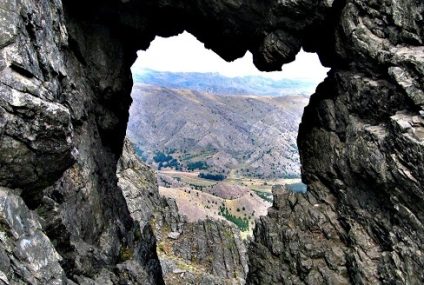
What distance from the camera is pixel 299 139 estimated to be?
5281cm

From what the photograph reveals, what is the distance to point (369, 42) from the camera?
37812 mm

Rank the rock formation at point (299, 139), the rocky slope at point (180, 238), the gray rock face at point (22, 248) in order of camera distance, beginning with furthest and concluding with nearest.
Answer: the rocky slope at point (180, 238), the rock formation at point (299, 139), the gray rock face at point (22, 248)

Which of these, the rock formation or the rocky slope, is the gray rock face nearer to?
the rock formation

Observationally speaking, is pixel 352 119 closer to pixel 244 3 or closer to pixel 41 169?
pixel 244 3

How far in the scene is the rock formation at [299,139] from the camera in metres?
24.9

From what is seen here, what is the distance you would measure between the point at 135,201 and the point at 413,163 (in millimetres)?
90601

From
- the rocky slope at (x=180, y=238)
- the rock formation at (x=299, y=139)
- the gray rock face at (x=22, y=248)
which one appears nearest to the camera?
the gray rock face at (x=22, y=248)

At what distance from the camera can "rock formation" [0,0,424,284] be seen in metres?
24.9

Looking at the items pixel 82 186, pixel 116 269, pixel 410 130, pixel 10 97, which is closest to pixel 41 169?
pixel 10 97

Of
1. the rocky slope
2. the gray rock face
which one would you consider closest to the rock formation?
the gray rock face

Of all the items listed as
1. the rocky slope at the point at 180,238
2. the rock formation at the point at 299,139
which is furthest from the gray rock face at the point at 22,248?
the rocky slope at the point at 180,238

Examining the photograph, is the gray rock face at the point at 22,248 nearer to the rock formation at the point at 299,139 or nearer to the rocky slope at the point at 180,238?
the rock formation at the point at 299,139

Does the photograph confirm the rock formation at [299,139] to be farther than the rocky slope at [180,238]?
No

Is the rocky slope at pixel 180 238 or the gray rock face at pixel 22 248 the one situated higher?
the gray rock face at pixel 22 248
